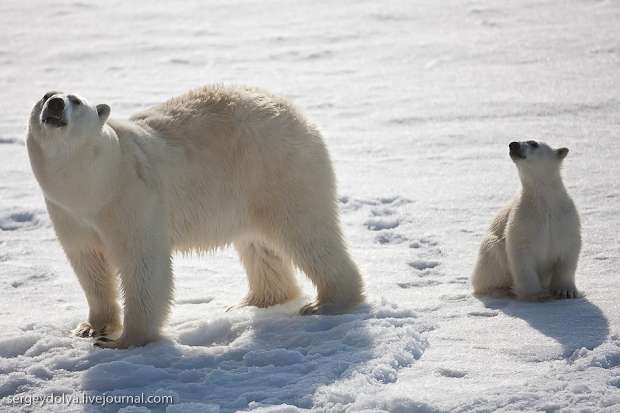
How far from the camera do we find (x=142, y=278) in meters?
4.95

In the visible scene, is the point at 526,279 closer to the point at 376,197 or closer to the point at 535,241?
Answer: the point at 535,241

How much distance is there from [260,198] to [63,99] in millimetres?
1375

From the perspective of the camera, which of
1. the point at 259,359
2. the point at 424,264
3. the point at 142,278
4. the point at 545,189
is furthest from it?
the point at 424,264

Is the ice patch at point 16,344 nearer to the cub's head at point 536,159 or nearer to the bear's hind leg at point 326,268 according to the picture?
the bear's hind leg at point 326,268

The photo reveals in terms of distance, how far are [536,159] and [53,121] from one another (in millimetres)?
2750

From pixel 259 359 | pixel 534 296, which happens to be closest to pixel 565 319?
pixel 534 296

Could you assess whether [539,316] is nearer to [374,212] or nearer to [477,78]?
[374,212]

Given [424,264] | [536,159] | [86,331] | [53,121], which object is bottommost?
[86,331]

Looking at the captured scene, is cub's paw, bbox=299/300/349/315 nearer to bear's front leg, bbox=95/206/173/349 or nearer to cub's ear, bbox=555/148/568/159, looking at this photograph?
bear's front leg, bbox=95/206/173/349

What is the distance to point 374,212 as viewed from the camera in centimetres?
745

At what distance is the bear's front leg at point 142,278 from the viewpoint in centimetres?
494

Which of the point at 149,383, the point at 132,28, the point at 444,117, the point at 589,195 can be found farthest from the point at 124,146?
the point at 132,28

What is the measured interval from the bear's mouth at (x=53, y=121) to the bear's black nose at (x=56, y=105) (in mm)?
27

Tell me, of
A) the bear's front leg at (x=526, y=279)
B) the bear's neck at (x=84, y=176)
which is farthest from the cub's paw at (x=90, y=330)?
the bear's front leg at (x=526, y=279)
